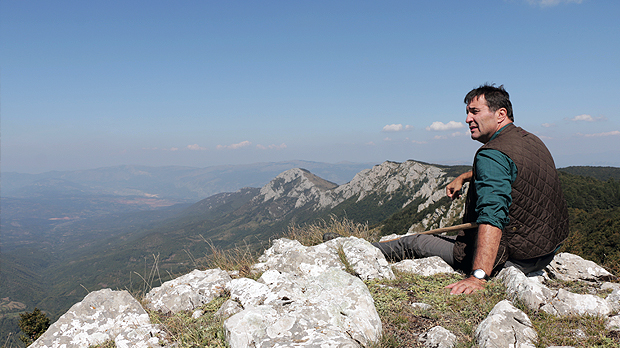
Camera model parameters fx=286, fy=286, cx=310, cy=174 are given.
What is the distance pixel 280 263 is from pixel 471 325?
12.4ft

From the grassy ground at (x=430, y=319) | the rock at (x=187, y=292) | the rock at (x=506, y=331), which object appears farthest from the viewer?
the rock at (x=187, y=292)

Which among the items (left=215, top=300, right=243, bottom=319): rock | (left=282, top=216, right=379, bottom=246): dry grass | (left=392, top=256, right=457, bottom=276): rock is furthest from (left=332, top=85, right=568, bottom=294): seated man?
(left=282, top=216, right=379, bottom=246): dry grass

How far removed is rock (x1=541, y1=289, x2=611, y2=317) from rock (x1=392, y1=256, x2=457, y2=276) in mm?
2070

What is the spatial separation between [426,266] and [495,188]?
2.26 metres

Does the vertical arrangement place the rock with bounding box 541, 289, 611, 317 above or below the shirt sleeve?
below

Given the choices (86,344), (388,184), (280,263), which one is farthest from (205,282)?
(388,184)

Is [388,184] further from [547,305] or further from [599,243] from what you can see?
[547,305]

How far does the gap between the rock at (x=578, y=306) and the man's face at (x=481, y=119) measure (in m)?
2.54

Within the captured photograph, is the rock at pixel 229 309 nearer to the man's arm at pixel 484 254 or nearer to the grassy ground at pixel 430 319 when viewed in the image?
the grassy ground at pixel 430 319

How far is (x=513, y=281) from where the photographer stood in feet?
12.6

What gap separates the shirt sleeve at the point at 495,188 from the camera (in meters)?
4.00

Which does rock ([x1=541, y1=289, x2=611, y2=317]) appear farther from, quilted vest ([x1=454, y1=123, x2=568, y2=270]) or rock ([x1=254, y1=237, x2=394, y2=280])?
rock ([x1=254, y1=237, x2=394, y2=280])

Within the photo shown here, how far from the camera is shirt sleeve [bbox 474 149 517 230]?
13.1 feet

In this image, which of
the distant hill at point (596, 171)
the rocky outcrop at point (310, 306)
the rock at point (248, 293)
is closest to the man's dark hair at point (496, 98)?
the rocky outcrop at point (310, 306)
